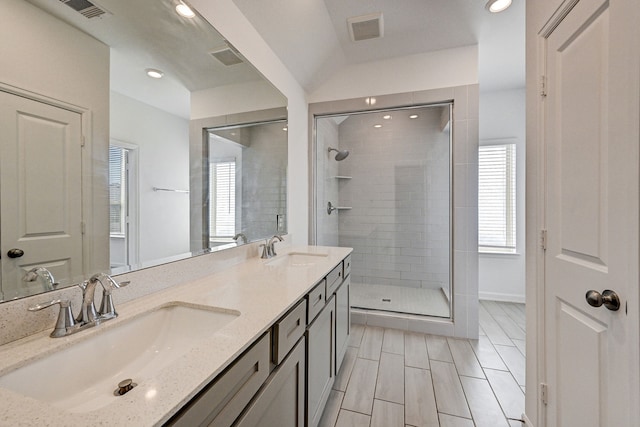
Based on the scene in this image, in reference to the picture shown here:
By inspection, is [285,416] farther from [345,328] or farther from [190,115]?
[190,115]

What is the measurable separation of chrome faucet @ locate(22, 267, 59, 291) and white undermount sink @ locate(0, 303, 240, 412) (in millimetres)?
216

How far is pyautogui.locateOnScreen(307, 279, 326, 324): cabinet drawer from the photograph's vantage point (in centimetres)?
125

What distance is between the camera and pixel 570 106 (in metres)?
1.11

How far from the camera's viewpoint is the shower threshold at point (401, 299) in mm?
2813

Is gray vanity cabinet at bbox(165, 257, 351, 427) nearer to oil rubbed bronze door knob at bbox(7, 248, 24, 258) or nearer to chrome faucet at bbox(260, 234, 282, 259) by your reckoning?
chrome faucet at bbox(260, 234, 282, 259)

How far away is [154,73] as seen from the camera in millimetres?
1149

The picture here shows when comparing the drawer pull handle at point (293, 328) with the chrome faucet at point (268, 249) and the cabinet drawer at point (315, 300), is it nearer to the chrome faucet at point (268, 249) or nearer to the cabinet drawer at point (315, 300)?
the cabinet drawer at point (315, 300)

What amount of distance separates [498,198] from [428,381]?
2.56m

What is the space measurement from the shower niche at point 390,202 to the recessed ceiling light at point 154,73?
2011 mm

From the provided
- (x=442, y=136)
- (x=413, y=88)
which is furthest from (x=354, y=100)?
(x=442, y=136)

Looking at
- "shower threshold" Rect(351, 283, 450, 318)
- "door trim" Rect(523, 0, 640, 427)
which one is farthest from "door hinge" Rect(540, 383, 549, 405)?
"shower threshold" Rect(351, 283, 450, 318)

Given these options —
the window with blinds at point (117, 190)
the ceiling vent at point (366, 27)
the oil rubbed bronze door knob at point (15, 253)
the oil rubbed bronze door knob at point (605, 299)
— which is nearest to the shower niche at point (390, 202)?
the ceiling vent at point (366, 27)

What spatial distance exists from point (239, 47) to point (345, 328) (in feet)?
6.85

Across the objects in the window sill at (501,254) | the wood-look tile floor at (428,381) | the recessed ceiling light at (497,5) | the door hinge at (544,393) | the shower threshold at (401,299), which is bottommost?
the wood-look tile floor at (428,381)
